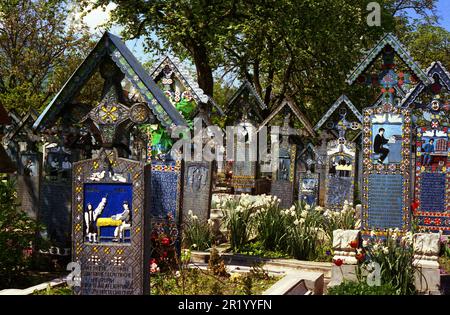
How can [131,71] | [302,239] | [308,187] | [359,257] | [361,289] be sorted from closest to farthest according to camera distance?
[361,289] < [131,71] < [359,257] < [302,239] < [308,187]

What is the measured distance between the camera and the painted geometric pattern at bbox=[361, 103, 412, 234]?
1045 centimetres

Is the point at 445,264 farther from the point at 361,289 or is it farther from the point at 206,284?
the point at 206,284

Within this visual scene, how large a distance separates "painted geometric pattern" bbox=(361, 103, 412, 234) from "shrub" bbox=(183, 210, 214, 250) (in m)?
3.09

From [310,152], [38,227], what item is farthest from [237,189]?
[38,227]

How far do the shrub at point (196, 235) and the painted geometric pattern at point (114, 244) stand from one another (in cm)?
409

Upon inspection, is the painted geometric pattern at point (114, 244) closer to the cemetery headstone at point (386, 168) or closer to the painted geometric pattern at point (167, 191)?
A: the painted geometric pattern at point (167, 191)

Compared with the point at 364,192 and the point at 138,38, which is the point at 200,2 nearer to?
the point at 138,38

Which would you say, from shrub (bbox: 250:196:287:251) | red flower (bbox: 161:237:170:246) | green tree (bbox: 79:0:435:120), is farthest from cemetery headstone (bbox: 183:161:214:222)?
green tree (bbox: 79:0:435:120)

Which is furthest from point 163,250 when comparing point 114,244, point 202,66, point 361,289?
point 202,66

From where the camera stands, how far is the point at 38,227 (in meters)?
9.39

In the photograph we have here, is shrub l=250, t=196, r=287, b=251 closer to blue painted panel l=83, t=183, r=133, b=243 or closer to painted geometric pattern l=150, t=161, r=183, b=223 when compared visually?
painted geometric pattern l=150, t=161, r=183, b=223

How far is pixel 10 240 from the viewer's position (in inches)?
345

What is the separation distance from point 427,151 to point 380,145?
3768mm

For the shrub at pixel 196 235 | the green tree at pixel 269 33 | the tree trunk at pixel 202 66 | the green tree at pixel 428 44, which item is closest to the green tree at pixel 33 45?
the green tree at pixel 269 33
